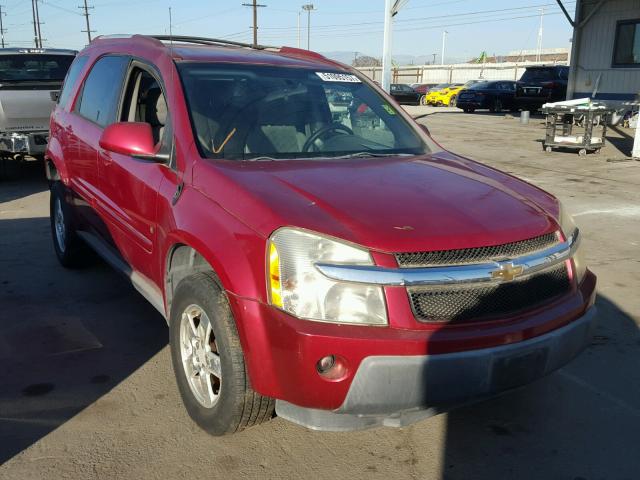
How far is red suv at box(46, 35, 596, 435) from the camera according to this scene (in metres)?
2.36

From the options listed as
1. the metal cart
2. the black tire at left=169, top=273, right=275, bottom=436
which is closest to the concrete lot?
the black tire at left=169, top=273, right=275, bottom=436

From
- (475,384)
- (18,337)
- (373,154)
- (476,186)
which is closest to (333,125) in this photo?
(373,154)

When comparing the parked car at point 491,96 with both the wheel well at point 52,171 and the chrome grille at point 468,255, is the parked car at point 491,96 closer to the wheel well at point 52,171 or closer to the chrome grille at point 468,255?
the wheel well at point 52,171

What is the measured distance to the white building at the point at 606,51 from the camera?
18.3m

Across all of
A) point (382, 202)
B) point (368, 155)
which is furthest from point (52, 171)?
point (382, 202)

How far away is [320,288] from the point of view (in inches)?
92.8

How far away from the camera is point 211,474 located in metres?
2.69

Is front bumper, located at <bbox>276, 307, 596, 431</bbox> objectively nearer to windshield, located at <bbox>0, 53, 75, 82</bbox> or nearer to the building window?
windshield, located at <bbox>0, 53, 75, 82</bbox>

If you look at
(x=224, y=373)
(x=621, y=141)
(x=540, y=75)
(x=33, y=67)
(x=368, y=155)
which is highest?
(x=540, y=75)

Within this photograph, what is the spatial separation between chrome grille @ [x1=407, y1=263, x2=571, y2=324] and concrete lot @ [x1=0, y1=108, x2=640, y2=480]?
72 cm

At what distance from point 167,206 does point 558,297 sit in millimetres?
1957

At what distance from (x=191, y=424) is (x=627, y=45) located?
19684 millimetres

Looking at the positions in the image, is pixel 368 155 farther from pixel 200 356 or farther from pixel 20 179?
pixel 20 179

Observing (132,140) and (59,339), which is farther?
(59,339)
